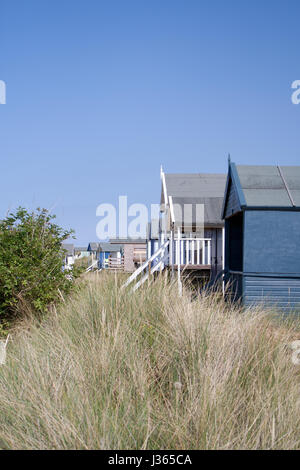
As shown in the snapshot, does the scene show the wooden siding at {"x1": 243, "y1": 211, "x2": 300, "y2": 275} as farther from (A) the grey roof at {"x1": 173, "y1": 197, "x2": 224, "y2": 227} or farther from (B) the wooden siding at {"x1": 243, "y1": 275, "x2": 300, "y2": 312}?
(A) the grey roof at {"x1": 173, "y1": 197, "x2": 224, "y2": 227}

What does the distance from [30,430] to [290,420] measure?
1909 millimetres

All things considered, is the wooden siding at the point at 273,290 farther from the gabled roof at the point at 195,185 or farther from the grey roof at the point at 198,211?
the gabled roof at the point at 195,185

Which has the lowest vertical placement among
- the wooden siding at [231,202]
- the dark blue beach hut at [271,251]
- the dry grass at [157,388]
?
the dry grass at [157,388]

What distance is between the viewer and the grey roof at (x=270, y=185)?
11625 mm

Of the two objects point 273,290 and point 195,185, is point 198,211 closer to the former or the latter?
point 195,185

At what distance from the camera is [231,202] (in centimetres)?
1366

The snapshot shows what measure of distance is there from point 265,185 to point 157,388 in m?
8.99

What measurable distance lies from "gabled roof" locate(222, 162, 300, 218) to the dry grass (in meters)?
6.22

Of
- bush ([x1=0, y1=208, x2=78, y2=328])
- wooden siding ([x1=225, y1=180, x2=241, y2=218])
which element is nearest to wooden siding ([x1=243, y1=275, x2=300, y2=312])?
wooden siding ([x1=225, y1=180, x2=241, y2=218])

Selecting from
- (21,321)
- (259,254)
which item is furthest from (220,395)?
(259,254)

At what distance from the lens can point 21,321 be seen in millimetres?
8977

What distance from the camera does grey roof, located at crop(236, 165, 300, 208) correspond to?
1162 cm

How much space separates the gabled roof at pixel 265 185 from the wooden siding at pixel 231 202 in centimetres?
8

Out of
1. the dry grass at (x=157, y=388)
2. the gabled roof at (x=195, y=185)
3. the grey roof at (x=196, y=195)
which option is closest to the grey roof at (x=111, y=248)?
the gabled roof at (x=195, y=185)
